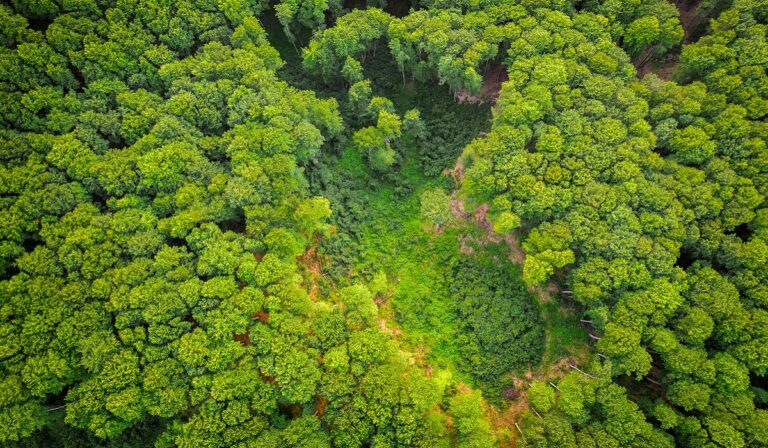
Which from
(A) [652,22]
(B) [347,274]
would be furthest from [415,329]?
(A) [652,22]

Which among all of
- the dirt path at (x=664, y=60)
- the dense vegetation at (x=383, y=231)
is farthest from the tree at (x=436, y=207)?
the dirt path at (x=664, y=60)

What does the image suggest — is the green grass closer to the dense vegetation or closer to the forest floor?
the forest floor

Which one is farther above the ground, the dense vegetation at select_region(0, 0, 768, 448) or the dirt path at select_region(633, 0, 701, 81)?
the dirt path at select_region(633, 0, 701, 81)

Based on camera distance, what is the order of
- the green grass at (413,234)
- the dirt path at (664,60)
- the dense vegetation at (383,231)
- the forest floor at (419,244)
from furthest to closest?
1. the dirt path at (664,60)
2. the green grass at (413,234)
3. the forest floor at (419,244)
4. the dense vegetation at (383,231)

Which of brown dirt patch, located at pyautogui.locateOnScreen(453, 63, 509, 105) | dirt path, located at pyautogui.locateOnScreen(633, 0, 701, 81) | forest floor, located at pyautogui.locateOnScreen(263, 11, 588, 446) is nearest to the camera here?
forest floor, located at pyautogui.locateOnScreen(263, 11, 588, 446)

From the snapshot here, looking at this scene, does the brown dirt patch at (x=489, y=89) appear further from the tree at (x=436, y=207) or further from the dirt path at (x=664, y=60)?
the dirt path at (x=664, y=60)

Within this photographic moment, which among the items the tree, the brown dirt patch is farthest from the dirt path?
the tree
